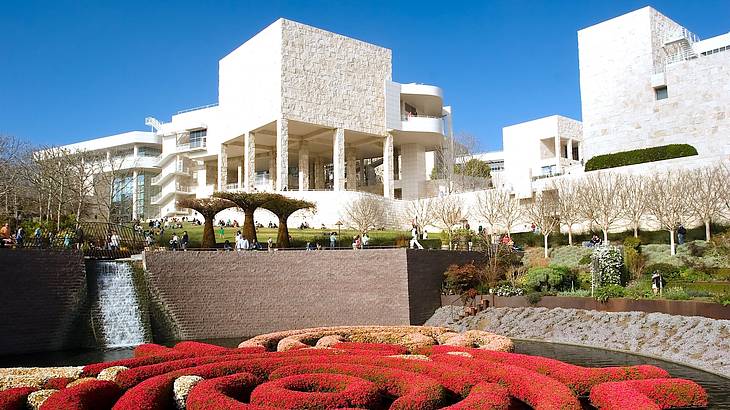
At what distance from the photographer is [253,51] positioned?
55.6 metres

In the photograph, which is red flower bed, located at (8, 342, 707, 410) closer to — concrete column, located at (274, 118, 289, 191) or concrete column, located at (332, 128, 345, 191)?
concrete column, located at (274, 118, 289, 191)

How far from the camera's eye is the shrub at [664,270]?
28000mm

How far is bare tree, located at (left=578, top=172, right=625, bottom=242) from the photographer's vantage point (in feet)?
124

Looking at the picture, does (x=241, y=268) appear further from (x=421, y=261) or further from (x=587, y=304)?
(x=587, y=304)

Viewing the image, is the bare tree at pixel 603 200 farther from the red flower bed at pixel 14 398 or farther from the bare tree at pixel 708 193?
A: the red flower bed at pixel 14 398

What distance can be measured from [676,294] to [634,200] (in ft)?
54.2

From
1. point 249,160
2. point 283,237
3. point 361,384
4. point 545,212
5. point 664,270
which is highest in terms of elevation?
point 249,160

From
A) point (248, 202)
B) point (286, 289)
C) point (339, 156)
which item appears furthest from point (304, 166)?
point (286, 289)

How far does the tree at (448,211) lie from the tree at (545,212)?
17.5 feet

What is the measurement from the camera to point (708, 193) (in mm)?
34062

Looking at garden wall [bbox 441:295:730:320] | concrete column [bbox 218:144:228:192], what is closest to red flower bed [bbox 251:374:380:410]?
garden wall [bbox 441:295:730:320]

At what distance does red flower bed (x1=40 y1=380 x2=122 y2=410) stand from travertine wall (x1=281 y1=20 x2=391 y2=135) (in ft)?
138

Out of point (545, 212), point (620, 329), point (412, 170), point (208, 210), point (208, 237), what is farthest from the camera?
point (412, 170)

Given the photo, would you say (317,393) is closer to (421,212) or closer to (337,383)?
(337,383)
